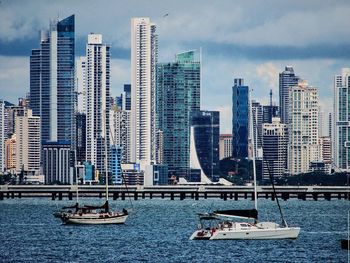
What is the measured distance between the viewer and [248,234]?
107m

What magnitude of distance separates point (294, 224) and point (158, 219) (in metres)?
18.0

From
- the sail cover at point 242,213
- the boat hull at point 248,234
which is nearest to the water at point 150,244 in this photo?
the boat hull at point 248,234

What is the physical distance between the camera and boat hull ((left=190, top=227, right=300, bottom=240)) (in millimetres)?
106062

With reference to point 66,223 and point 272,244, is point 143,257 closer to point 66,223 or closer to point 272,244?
point 272,244

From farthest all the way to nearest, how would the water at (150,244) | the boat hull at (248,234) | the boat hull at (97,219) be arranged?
the boat hull at (97,219)
the boat hull at (248,234)
the water at (150,244)

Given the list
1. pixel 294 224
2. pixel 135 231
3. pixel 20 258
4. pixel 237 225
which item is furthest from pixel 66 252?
pixel 294 224

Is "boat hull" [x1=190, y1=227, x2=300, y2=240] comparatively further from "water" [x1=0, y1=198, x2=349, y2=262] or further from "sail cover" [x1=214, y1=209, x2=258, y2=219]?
"sail cover" [x1=214, y1=209, x2=258, y2=219]

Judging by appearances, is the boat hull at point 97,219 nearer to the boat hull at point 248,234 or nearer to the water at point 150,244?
the water at point 150,244

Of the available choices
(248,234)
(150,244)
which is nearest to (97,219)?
(150,244)

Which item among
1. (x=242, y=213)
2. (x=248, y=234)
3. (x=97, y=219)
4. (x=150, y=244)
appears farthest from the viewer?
(x=97, y=219)

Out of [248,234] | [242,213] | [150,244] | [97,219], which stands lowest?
[150,244]

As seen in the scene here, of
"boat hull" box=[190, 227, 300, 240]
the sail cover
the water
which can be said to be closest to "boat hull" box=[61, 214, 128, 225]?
the water

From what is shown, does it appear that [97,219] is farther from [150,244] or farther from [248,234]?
[248,234]

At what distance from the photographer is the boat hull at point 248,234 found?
106m
